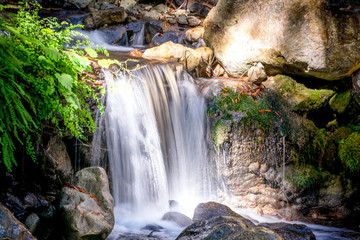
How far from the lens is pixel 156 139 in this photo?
5363mm

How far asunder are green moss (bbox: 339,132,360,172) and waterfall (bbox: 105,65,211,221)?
281 cm

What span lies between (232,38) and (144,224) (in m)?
4.73

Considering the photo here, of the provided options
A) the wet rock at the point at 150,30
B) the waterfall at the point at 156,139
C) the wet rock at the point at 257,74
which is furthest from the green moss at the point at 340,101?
the wet rock at the point at 150,30

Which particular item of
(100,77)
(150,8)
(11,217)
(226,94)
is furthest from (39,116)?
(150,8)

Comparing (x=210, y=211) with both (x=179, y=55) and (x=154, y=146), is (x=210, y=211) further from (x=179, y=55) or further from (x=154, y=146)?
(x=179, y=55)

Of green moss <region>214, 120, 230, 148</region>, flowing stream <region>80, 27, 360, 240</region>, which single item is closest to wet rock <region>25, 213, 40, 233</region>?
flowing stream <region>80, 27, 360, 240</region>

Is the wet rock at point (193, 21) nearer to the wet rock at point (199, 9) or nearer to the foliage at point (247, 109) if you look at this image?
the wet rock at point (199, 9)

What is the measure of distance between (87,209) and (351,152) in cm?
520

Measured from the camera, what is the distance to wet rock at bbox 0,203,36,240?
2.54 m

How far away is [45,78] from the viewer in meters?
3.04

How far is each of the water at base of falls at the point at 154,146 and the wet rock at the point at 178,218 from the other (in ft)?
0.31

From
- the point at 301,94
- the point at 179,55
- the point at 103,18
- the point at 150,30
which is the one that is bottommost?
the point at 301,94

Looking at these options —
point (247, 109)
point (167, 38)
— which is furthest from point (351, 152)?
point (167, 38)

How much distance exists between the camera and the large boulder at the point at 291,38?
5.87 m
